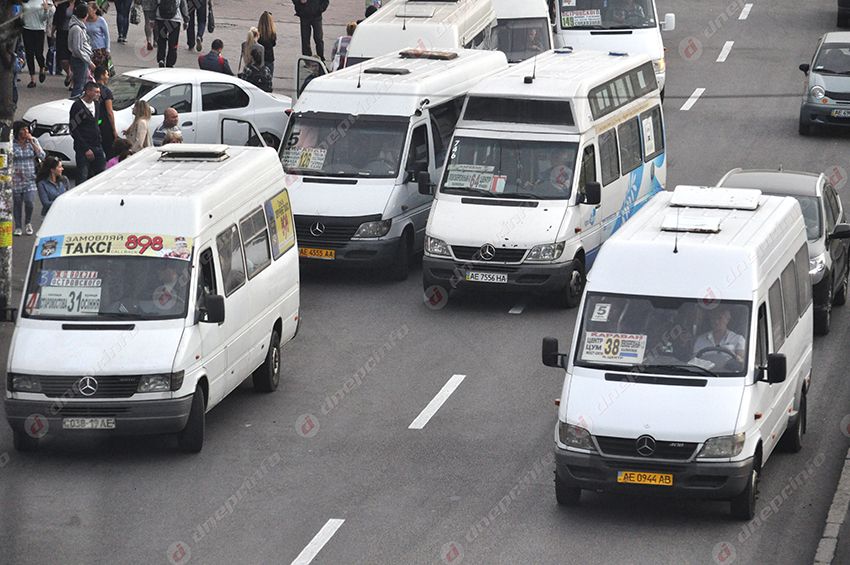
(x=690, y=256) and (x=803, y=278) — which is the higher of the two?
(x=690, y=256)

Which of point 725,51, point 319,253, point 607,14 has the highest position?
point 607,14

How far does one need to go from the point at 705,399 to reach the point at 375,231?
31.1 ft

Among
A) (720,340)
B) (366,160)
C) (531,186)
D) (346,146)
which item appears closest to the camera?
(720,340)

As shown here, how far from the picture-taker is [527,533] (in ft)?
51.2

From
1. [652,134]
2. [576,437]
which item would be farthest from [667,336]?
[652,134]

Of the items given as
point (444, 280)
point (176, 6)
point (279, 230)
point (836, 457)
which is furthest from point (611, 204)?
point (176, 6)

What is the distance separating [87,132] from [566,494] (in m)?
12.7

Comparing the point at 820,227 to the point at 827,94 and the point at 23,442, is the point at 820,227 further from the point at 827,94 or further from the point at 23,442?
the point at 827,94

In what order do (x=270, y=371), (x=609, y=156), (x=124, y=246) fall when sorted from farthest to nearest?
(x=609, y=156)
(x=270, y=371)
(x=124, y=246)

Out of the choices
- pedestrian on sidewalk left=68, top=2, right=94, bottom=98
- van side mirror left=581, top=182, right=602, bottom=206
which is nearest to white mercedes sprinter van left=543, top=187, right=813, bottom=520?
van side mirror left=581, top=182, right=602, bottom=206

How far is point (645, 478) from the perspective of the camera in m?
15.3

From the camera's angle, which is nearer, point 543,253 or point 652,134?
point 543,253

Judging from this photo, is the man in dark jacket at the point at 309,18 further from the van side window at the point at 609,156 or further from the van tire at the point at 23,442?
the van tire at the point at 23,442

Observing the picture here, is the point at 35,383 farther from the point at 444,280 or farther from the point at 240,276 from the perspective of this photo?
the point at 444,280
